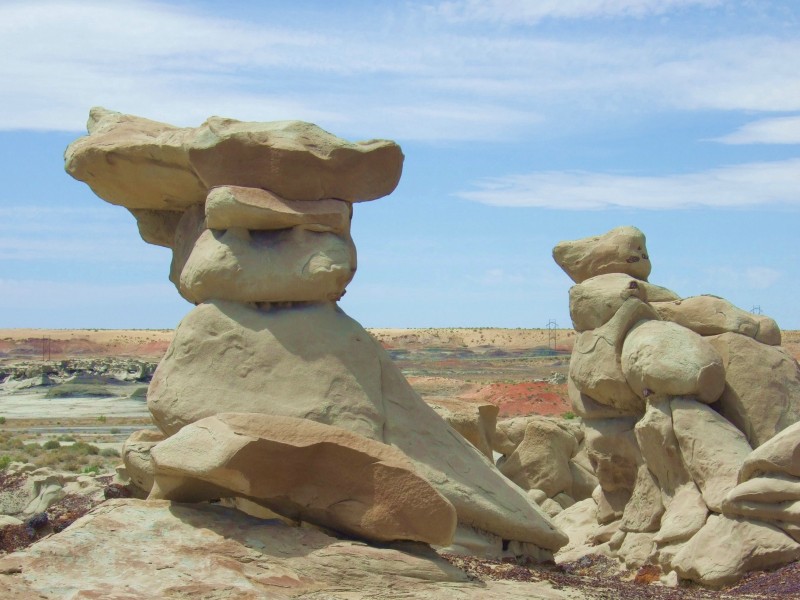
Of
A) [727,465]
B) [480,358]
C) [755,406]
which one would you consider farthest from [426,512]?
[480,358]

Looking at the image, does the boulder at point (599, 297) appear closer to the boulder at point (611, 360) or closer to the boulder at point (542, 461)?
the boulder at point (611, 360)

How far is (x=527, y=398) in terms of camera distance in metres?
43.6

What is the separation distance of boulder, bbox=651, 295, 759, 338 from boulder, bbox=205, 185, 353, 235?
5792 millimetres

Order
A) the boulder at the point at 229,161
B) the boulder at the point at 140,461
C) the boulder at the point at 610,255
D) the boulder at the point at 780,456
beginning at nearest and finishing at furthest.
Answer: the boulder at the point at 229,161, the boulder at the point at 780,456, the boulder at the point at 140,461, the boulder at the point at 610,255

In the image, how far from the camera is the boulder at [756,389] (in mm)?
13508

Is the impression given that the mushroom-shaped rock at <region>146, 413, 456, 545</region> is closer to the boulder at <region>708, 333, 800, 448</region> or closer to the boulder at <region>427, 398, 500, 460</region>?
the boulder at <region>708, 333, 800, 448</region>

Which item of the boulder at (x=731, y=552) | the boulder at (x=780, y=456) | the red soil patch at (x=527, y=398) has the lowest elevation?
the red soil patch at (x=527, y=398)

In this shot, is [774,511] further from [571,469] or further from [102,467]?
[102,467]

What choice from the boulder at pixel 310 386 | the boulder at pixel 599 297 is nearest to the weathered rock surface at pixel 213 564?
the boulder at pixel 310 386

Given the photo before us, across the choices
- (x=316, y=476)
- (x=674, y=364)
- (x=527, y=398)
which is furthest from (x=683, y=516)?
(x=527, y=398)

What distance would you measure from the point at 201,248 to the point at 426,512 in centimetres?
359

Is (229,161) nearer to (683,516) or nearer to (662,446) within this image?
(662,446)

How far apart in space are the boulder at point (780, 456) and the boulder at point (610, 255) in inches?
179

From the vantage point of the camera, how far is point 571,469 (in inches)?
734
